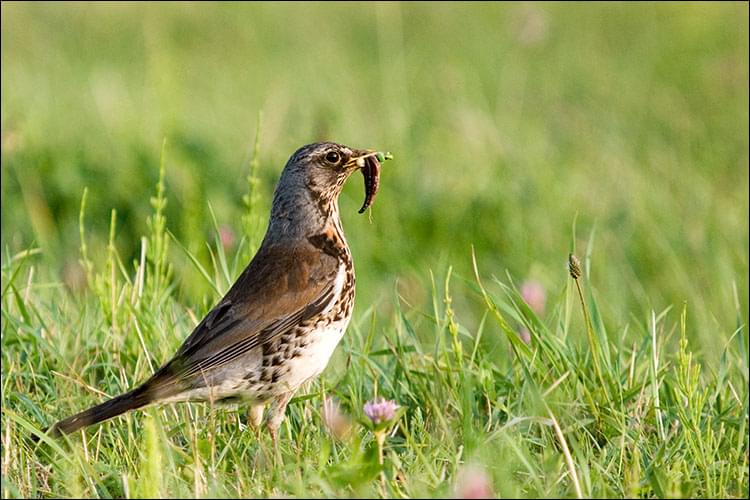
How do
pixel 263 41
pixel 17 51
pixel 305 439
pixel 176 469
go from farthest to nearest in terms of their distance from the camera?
pixel 263 41 < pixel 17 51 < pixel 305 439 < pixel 176 469

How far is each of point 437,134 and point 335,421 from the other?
5654mm

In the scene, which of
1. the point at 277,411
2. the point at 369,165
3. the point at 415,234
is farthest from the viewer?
the point at 415,234

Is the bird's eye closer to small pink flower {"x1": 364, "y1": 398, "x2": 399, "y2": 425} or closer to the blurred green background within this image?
the blurred green background

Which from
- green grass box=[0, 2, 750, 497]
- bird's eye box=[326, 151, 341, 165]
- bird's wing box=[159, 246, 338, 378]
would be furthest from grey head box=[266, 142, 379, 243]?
green grass box=[0, 2, 750, 497]

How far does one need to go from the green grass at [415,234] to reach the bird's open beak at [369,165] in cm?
38

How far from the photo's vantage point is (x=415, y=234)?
782 cm

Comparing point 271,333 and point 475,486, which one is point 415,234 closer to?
point 271,333

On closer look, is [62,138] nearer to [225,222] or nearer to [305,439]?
[225,222]

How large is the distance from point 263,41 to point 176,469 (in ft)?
Result: 33.7

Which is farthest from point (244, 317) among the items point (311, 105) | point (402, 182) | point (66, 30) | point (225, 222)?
point (66, 30)

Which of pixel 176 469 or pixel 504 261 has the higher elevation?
pixel 176 469

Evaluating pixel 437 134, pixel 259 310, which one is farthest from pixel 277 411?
pixel 437 134

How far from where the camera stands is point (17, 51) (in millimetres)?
12867

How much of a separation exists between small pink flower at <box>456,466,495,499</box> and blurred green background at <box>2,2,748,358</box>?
6.96 feet
